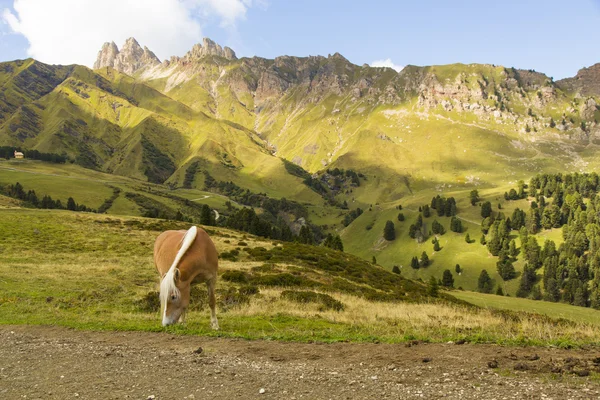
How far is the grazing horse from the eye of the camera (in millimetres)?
13469

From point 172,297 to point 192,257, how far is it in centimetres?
178

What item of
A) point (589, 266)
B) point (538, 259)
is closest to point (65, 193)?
point (538, 259)

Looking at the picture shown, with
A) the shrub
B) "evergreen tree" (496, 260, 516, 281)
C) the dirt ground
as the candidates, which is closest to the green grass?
the shrub

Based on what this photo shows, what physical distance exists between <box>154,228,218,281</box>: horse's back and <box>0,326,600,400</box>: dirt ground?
2711 millimetres

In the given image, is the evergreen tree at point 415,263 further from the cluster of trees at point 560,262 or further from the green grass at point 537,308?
the green grass at point 537,308

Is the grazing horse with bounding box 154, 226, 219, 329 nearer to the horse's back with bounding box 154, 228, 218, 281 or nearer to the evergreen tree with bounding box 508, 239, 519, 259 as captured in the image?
the horse's back with bounding box 154, 228, 218, 281

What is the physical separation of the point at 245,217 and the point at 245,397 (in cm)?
11614

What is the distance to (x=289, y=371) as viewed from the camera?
33.0ft

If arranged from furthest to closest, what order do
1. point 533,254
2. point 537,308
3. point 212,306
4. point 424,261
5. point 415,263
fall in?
point 415,263
point 424,261
point 533,254
point 537,308
point 212,306

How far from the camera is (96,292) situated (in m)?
25.8

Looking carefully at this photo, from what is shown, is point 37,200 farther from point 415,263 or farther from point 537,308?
point 537,308

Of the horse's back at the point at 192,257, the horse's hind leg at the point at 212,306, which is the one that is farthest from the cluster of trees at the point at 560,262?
the horse's back at the point at 192,257

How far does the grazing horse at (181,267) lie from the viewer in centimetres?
1347

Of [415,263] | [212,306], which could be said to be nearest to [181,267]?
[212,306]
